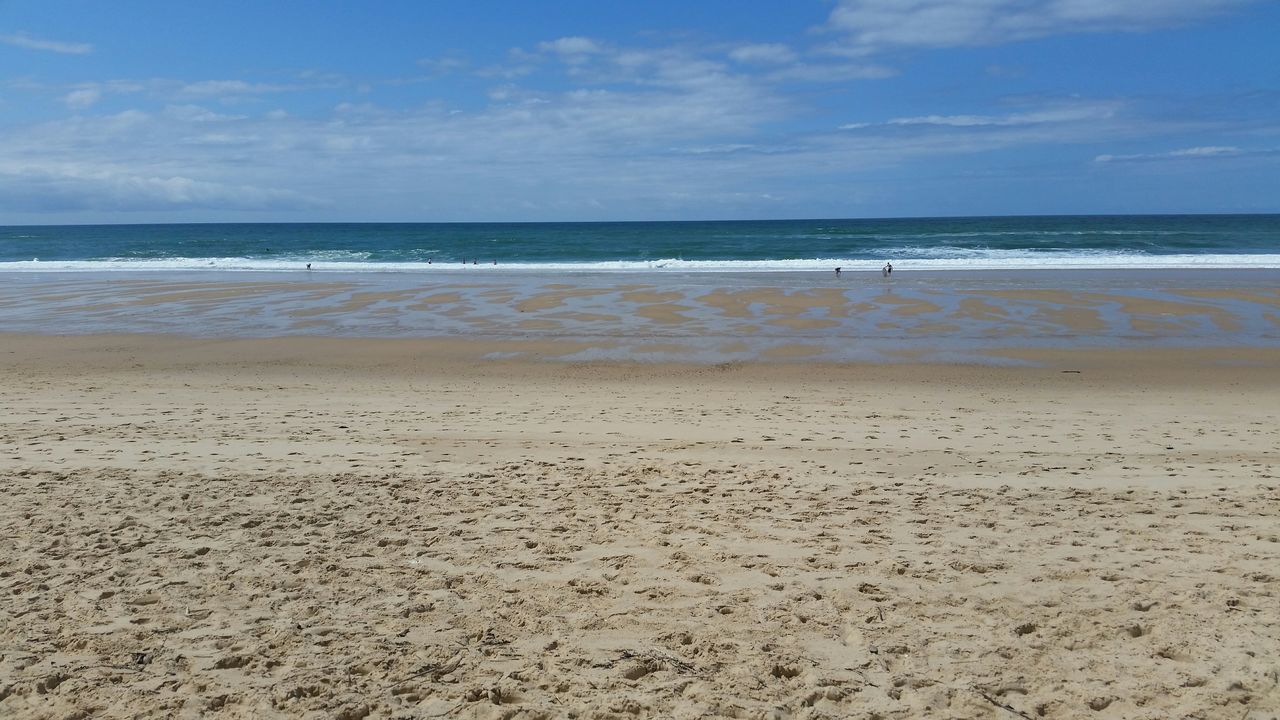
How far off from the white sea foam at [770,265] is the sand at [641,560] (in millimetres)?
26679

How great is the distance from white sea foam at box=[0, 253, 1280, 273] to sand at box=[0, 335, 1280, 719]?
26.7 metres

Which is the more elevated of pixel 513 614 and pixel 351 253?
pixel 351 253

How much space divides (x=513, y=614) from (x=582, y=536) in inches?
43.7

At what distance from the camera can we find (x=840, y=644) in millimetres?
4086

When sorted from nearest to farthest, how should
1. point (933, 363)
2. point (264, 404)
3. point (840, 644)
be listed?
point (840, 644) < point (264, 404) < point (933, 363)

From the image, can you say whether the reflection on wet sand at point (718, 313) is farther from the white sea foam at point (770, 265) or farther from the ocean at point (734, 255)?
the ocean at point (734, 255)

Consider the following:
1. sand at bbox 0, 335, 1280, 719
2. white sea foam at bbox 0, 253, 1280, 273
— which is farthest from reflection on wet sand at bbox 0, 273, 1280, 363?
white sea foam at bbox 0, 253, 1280, 273

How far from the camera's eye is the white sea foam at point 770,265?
34.9 meters

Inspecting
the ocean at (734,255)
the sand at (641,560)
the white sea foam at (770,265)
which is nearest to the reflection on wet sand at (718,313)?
the sand at (641,560)

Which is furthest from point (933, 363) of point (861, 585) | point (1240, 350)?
point (861, 585)

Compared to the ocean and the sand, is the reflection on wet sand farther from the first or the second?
Result: the ocean

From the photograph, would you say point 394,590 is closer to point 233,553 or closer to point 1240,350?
point 233,553

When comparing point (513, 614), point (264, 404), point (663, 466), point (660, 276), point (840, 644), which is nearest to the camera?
point (840, 644)

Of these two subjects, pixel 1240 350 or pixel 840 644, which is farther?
pixel 1240 350
